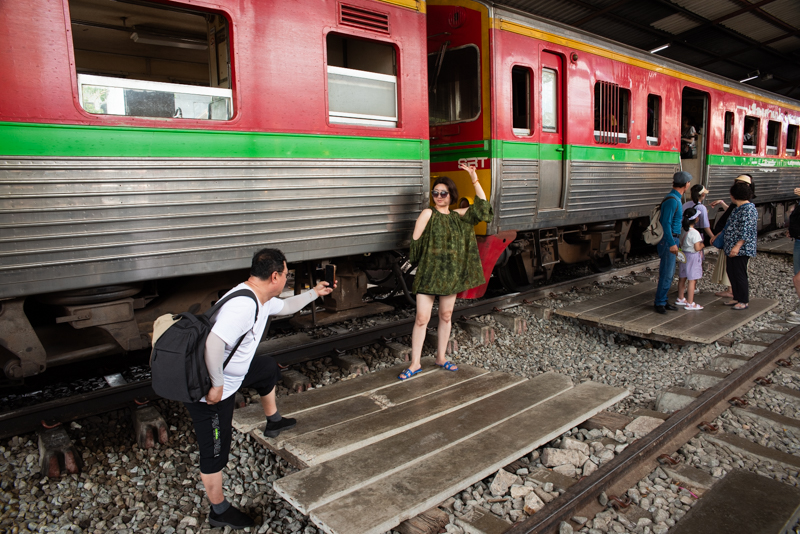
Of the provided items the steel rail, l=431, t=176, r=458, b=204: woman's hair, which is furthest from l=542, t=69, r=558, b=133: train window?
the steel rail

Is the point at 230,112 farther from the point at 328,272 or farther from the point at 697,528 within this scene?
the point at 697,528

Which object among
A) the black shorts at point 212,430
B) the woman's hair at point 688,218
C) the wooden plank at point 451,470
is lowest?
the wooden plank at point 451,470

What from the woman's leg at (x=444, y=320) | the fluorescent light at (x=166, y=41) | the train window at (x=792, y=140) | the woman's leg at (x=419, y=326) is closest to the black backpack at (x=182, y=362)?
the woman's leg at (x=419, y=326)

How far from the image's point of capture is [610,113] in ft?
25.3

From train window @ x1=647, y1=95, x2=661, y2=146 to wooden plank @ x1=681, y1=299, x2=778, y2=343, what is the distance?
125 inches

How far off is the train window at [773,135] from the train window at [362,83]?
41.4 feet

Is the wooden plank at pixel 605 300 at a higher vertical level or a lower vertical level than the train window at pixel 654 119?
lower

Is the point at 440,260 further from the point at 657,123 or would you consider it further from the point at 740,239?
the point at 657,123

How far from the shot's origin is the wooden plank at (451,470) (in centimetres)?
251

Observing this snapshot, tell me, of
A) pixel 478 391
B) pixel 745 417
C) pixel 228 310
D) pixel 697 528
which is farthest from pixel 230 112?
pixel 745 417

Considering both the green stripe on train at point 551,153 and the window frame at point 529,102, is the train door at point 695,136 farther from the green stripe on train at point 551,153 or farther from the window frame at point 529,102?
the window frame at point 529,102

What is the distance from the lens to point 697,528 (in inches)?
104

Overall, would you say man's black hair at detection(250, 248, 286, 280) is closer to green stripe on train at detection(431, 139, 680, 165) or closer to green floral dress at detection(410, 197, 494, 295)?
green floral dress at detection(410, 197, 494, 295)

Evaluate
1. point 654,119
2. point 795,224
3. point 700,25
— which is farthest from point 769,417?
point 700,25
